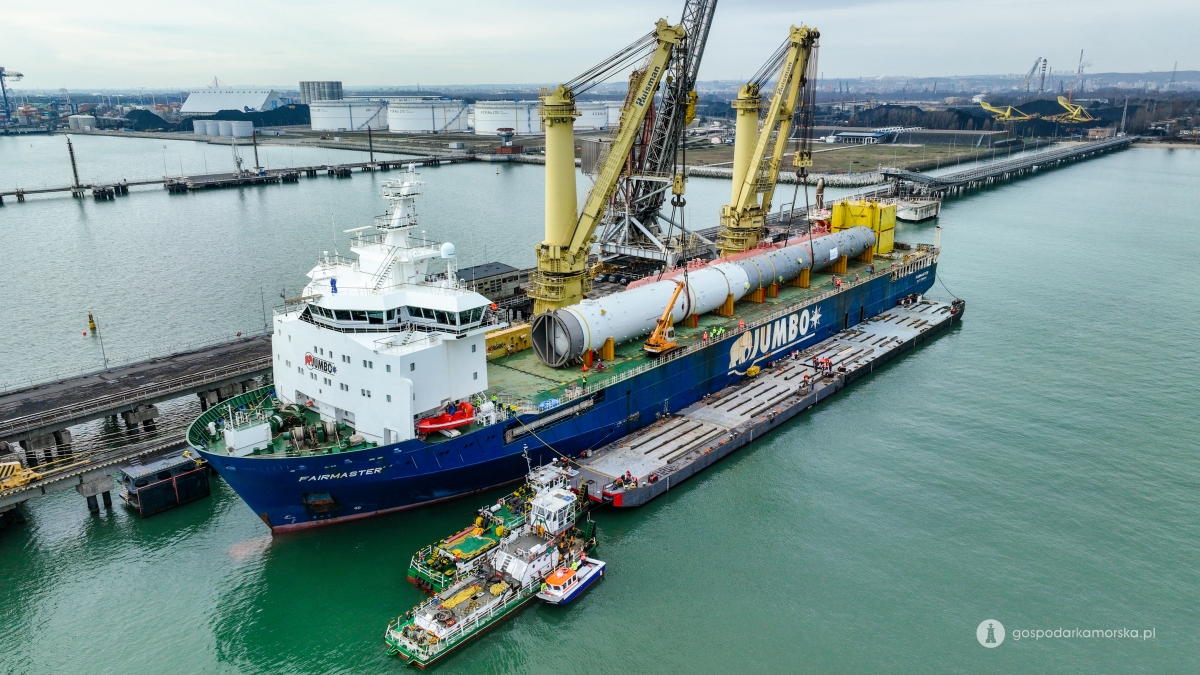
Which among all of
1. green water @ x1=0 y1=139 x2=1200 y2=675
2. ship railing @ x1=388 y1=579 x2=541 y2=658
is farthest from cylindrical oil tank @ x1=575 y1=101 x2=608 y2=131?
ship railing @ x1=388 y1=579 x2=541 y2=658

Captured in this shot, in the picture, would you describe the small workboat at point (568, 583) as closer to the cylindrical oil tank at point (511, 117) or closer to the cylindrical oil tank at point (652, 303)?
the cylindrical oil tank at point (652, 303)

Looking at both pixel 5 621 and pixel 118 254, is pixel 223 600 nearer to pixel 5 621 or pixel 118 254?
pixel 5 621

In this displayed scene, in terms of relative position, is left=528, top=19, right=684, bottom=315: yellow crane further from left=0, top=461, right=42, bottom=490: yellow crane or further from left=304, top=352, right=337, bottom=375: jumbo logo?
left=0, top=461, right=42, bottom=490: yellow crane

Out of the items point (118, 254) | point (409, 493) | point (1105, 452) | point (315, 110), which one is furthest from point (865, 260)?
point (315, 110)

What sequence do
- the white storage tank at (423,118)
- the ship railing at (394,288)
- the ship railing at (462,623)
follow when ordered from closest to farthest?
the ship railing at (462,623) → the ship railing at (394,288) → the white storage tank at (423,118)

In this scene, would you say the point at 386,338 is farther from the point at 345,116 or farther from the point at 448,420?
the point at 345,116

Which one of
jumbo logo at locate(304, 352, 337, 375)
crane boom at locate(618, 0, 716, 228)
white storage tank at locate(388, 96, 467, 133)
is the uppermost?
white storage tank at locate(388, 96, 467, 133)

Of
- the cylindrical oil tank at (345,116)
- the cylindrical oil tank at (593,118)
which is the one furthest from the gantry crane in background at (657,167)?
the cylindrical oil tank at (345,116)
